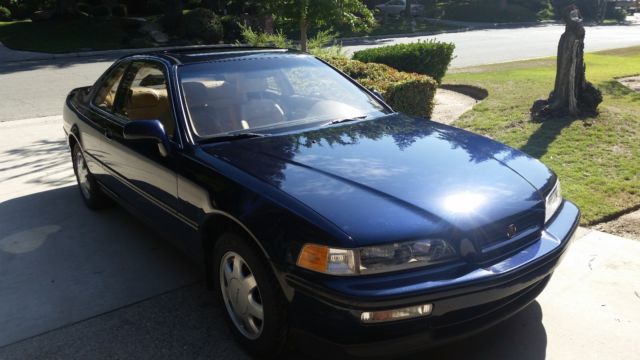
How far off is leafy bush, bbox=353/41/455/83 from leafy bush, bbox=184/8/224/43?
12882mm

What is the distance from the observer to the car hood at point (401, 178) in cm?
254

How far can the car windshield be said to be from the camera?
12.0 feet

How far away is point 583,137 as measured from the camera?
6.82 meters

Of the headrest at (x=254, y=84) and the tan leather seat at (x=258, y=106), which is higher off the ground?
the headrest at (x=254, y=84)

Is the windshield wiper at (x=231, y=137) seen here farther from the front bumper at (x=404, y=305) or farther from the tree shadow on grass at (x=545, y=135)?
the tree shadow on grass at (x=545, y=135)

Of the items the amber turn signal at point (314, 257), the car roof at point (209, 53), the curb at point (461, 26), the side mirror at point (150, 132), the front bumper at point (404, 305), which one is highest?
the car roof at point (209, 53)

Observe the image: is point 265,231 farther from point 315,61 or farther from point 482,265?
point 315,61

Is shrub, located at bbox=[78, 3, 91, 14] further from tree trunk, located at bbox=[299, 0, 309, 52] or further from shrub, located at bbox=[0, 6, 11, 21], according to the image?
tree trunk, located at bbox=[299, 0, 309, 52]

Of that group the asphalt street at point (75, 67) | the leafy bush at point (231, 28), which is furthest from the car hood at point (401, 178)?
the leafy bush at point (231, 28)

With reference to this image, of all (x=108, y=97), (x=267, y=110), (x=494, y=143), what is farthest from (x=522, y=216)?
(x=108, y=97)

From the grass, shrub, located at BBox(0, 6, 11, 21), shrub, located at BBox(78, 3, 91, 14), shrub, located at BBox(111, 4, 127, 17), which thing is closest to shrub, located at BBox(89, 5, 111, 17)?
shrub, located at BBox(111, 4, 127, 17)

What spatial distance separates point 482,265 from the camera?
255 centimetres

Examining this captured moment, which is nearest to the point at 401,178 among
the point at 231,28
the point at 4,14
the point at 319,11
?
the point at 319,11

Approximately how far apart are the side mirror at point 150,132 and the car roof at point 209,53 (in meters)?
0.63
